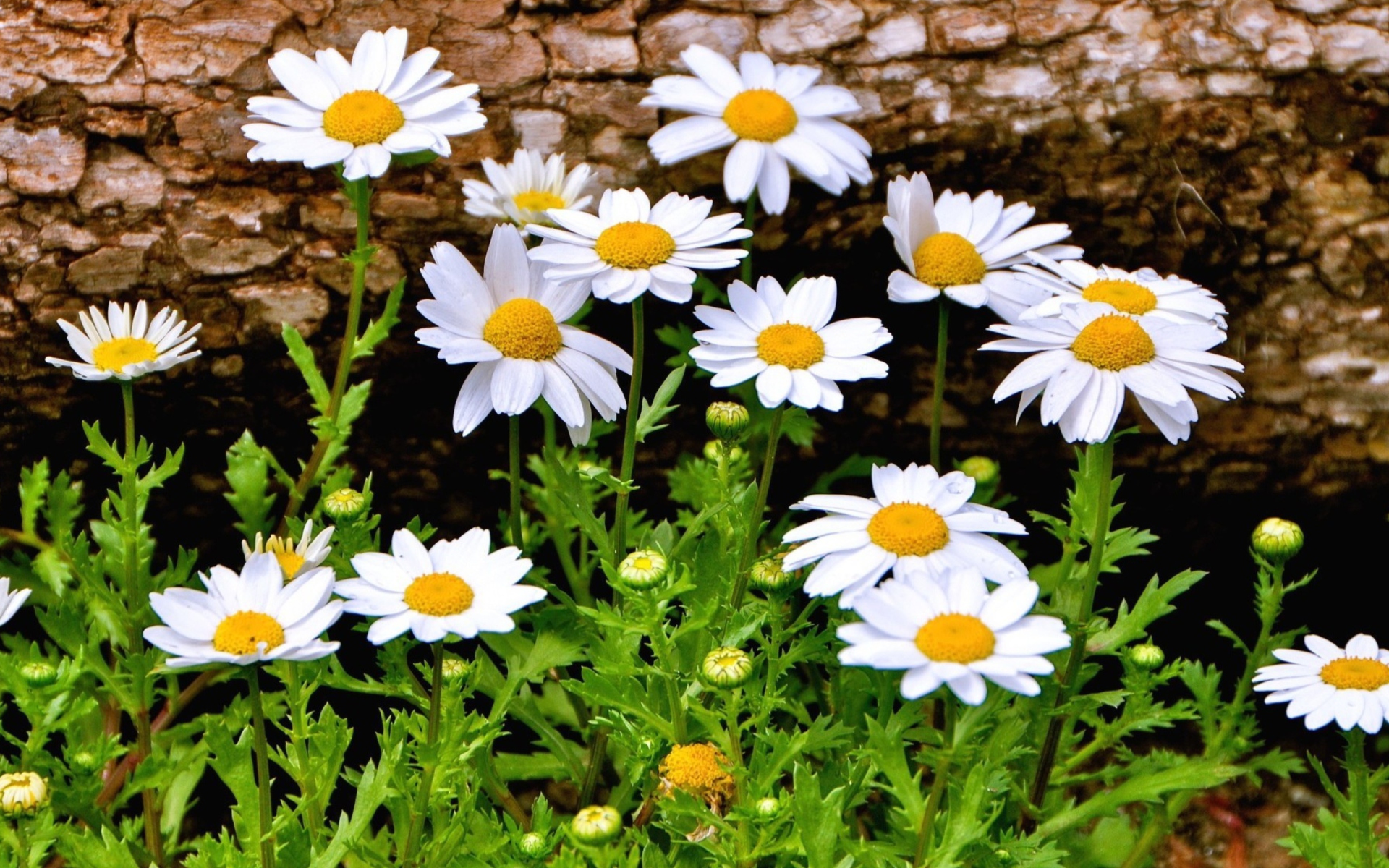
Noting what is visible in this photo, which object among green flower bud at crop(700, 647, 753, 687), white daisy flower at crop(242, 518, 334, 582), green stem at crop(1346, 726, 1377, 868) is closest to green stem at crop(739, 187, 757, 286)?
green flower bud at crop(700, 647, 753, 687)

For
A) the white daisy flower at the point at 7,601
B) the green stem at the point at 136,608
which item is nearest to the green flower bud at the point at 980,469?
the green stem at the point at 136,608

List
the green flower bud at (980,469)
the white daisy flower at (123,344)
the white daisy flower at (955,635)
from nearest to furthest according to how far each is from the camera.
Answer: the white daisy flower at (955,635), the white daisy flower at (123,344), the green flower bud at (980,469)

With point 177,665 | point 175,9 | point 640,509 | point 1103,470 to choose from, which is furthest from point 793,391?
point 175,9

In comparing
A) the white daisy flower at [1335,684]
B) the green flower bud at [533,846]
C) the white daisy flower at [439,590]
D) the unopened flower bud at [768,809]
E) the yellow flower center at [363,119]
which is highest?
the yellow flower center at [363,119]

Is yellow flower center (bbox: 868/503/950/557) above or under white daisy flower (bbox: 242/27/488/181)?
under

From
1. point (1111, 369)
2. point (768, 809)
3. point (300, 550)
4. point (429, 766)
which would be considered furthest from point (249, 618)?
point (1111, 369)

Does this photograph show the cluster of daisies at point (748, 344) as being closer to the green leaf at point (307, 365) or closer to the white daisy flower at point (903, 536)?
the white daisy flower at point (903, 536)

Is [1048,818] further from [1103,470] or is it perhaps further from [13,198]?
[13,198]

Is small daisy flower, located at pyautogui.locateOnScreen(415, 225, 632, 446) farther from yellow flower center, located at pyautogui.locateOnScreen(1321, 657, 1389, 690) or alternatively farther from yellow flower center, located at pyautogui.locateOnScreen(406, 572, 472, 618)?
yellow flower center, located at pyautogui.locateOnScreen(1321, 657, 1389, 690)
